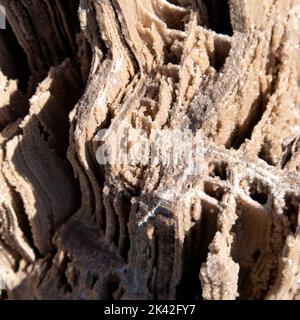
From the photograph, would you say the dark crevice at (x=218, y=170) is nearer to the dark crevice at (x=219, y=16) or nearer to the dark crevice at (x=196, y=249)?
the dark crevice at (x=196, y=249)

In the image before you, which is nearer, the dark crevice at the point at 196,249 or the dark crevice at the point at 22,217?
the dark crevice at the point at 196,249

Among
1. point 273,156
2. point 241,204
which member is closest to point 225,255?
point 241,204

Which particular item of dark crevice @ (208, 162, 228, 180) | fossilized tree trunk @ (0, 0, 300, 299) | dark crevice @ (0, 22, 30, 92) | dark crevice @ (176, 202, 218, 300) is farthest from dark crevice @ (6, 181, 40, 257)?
dark crevice @ (208, 162, 228, 180)

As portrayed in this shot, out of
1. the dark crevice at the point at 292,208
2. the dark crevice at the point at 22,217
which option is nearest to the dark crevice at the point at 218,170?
the dark crevice at the point at 292,208

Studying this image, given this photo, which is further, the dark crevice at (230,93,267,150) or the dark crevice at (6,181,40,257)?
the dark crevice at (6,181,40,257)

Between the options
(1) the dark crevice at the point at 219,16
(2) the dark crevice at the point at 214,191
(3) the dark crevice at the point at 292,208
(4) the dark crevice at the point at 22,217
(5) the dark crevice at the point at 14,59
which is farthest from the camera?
(5) the dark crevice at the point at 14,59

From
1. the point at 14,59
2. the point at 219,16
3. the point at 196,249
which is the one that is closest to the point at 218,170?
the point at 196,249

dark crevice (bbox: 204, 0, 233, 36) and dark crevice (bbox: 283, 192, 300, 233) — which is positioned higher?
dark crevice (bbox: 204, 0, 233, 36)

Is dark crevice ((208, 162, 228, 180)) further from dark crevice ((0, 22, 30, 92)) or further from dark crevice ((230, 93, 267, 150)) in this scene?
dark crevice ((0, 22, 30, 92))

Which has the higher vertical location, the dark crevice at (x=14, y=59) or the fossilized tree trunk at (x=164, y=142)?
the dark crevice at (x=14, y=59)
